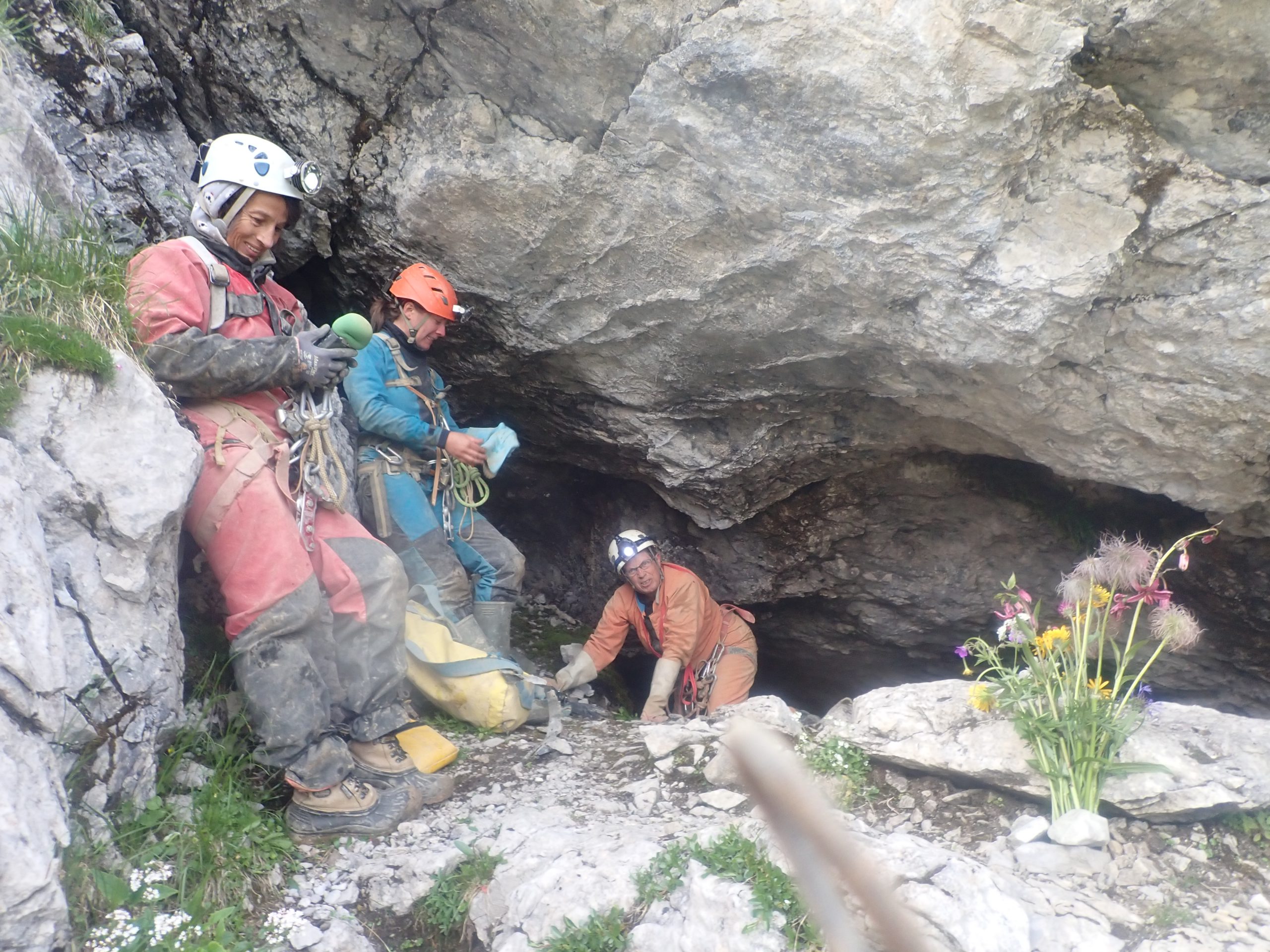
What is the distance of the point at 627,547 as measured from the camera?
6.49m

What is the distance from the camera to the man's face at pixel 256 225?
12.7ft

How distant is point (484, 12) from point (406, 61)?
0.64 m

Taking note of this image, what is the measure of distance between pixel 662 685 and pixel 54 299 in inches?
167

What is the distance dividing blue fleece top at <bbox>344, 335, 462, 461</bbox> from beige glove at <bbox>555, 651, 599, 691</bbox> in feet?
6.02

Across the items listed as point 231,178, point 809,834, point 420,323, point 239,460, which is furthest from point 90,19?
point 809,834

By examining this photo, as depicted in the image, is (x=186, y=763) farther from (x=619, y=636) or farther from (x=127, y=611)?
(x=619, y=636)

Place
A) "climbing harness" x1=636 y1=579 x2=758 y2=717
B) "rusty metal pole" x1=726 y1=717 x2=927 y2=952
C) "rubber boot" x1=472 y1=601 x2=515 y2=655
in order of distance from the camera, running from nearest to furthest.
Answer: "rusty metal pole" x1=726 y1=717 x2=927 y2=952 < "rubber boot" x1=472 y1=601 x2=515 y2=655 < "climbing harness" x1=636 y1=579 x2=758 y2=717

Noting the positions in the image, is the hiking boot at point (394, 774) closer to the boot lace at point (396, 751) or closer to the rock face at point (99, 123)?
the boot lace at point (396, 751)

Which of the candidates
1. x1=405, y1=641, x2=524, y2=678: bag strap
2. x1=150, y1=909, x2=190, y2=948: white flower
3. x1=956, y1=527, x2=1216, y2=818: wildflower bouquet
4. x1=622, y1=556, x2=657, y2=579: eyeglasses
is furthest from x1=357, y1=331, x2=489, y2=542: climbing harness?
x1=956, y1=527, x2=1216, y2=818: wildflower bouquet

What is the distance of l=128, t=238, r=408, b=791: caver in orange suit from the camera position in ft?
11.4

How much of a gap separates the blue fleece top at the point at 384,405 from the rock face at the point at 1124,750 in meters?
2.73

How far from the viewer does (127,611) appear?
3229mm

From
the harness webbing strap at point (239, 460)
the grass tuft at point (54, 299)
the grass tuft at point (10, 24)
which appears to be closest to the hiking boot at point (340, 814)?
the harness webbing strap at point (239, 460)

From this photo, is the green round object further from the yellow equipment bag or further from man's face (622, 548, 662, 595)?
man's face (622, 548, 662, 595)
